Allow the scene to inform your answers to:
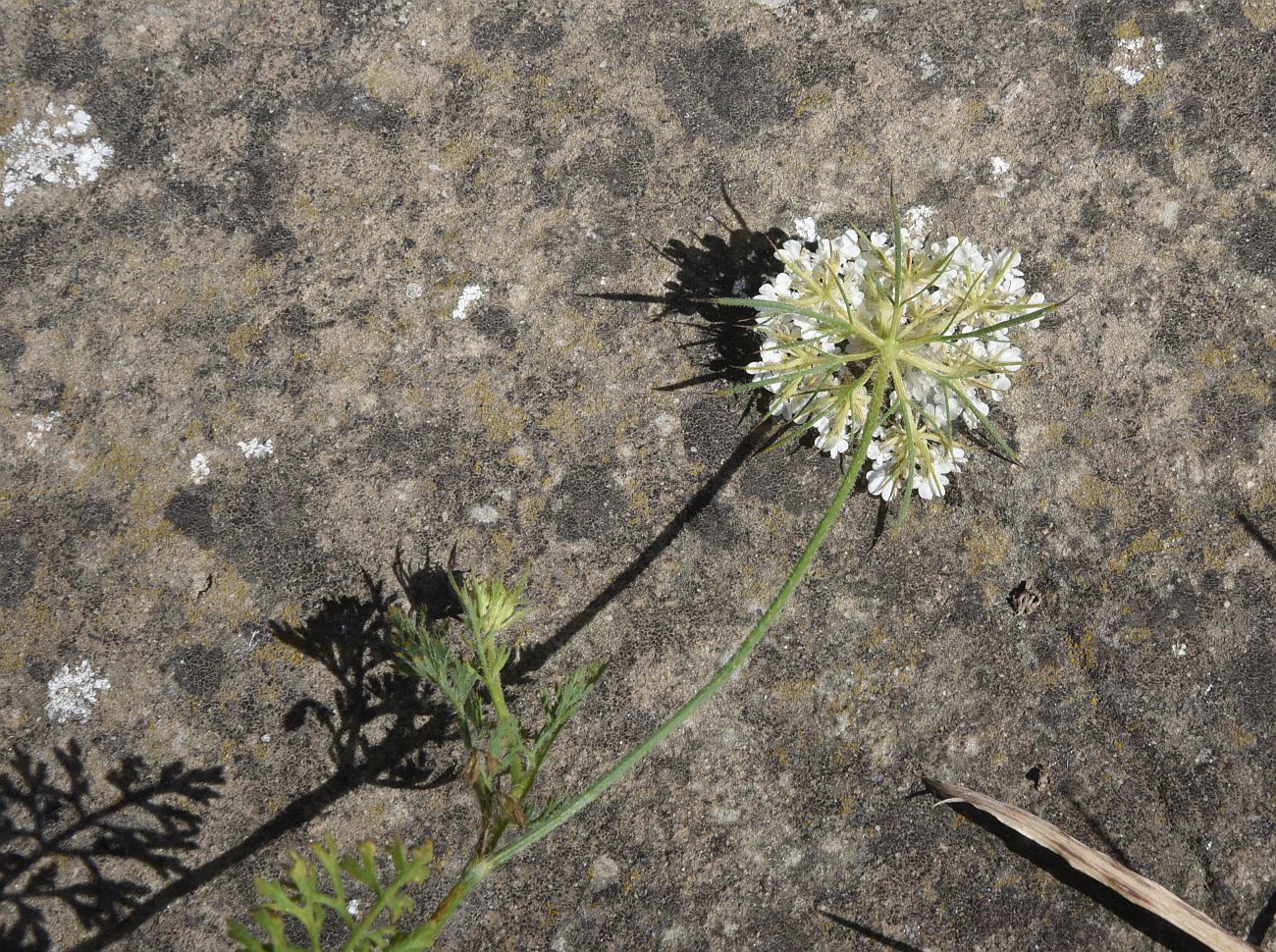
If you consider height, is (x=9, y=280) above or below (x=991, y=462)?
above

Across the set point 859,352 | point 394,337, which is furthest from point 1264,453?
point 394,337

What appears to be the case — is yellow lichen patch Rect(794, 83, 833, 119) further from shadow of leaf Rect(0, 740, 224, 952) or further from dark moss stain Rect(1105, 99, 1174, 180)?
shadow of leaf Rect(0, 740, 224, 952)

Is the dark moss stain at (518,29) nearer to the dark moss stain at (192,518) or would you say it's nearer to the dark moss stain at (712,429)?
the dark moss stain at (712,429)

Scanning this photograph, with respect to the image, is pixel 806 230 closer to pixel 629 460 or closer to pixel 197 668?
pixel 629 460

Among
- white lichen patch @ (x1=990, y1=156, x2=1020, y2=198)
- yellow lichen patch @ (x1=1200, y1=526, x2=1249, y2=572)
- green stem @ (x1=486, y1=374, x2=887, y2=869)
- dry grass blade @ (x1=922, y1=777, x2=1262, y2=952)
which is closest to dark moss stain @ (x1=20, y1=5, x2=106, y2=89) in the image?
green stem @ (x1=486, y1=374, x2=887, y2=869)

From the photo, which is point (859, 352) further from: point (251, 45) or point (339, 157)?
point (251, 45)

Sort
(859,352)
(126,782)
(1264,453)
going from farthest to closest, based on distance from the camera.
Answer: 1. (1264,453)
2. (126,782)
3. (859,352)

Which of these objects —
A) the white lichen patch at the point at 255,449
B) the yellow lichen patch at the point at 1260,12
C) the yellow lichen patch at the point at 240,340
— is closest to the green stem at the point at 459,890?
the white lichen patch at the point at 255,449
